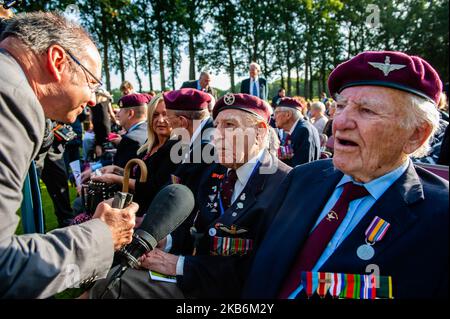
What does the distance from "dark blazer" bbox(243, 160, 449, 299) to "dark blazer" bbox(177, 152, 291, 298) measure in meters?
0.24

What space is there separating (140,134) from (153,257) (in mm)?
2636

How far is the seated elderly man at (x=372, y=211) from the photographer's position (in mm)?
1435

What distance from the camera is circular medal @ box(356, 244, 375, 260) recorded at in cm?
150

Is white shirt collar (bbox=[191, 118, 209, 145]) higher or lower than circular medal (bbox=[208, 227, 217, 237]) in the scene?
higher

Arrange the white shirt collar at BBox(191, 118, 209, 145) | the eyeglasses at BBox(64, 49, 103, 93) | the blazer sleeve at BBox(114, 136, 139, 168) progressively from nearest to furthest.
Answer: the eyeglasses at BBox(64, 49, 103, 93), the white shirt collar at BBox(191, 118, 209, 145), the blazer sleeve at BBox(114, 136, 139, 168)

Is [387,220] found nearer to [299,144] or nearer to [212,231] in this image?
[212,231]

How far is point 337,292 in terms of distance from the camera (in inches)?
60.0

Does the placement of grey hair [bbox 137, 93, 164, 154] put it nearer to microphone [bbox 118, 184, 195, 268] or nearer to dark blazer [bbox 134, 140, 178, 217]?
dark blazer [bbox 134, 140, 178, 217]

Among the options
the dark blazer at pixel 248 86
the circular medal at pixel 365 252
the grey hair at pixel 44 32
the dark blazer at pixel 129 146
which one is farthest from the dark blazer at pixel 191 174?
the dark blazer at pixel 248 86

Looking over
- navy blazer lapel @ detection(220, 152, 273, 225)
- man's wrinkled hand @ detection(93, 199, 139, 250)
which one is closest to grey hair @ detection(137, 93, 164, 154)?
navy blazer lapel @ detection(220, 152, 273, 225)

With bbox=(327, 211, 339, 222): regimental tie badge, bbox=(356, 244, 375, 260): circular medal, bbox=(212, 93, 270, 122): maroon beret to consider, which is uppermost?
bbox=(212, 93, 270, 122): maroon beret

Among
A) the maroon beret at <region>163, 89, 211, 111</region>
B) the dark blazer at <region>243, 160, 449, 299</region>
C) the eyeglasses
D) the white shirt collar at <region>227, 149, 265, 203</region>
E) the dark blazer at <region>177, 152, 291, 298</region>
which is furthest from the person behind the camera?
the maroon beret at <region>163, 89, 211, 111</region>

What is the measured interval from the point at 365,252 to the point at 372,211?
0.64 feet

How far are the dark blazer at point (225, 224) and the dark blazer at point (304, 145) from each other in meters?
2.70
